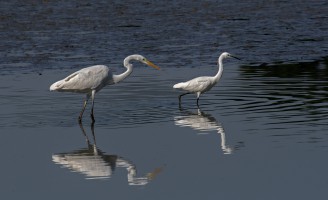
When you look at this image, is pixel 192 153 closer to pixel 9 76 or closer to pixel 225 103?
pixel 225 103

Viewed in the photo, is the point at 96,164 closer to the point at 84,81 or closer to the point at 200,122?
the point at 200,122

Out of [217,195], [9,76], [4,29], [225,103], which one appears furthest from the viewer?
[4,29]

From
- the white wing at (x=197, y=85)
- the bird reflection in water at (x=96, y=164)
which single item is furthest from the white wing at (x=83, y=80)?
the bird reflection in water at (x=96, y=164)

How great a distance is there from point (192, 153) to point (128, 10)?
22.3m

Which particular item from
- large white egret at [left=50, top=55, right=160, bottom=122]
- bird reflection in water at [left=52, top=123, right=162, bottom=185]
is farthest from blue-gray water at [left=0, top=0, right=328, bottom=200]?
large white egret at [left=50, top=55, right=160, bottom=122]

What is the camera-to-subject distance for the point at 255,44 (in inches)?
1056

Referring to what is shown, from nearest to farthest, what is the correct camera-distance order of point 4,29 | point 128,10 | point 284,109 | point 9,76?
point 284,109
point 9,76
point 4,29
point 128,10

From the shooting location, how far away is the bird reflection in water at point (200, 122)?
49.3ft

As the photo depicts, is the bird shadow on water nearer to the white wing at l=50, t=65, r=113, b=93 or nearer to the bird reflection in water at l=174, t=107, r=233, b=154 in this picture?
the bird reflection in water at l=174, t=107, r=233, b=154

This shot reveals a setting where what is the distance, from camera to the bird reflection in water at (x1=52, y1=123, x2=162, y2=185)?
11656 mm

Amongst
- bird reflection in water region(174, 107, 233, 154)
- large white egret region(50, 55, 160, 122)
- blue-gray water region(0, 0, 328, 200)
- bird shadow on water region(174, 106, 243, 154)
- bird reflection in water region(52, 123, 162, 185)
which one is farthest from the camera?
large white egret region(50, 55, 160, 122)

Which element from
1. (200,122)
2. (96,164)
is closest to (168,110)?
(200,122)

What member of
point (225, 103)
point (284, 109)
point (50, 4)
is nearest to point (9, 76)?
point (225, 103)

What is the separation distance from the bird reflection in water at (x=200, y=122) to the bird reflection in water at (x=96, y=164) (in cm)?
187
